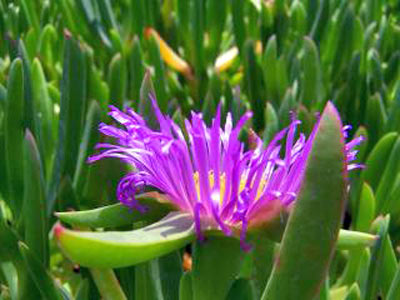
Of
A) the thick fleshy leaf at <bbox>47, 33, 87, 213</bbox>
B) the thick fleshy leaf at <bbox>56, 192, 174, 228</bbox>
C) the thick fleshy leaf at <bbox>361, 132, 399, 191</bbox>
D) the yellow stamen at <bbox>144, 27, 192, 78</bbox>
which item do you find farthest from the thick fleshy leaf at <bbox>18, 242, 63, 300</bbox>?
the yellow stamen at <bbox>144, 27, 192, 78</bbox>

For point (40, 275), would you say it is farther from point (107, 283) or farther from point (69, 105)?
point (69, 105)

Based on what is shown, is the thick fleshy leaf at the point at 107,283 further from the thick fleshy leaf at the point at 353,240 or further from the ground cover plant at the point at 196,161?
the thick fleshy leaf at the point at 353,240

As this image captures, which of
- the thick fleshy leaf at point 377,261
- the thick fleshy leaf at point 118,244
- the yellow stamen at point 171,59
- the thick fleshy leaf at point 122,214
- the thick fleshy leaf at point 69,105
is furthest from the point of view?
the yellow stamen at point 171,59

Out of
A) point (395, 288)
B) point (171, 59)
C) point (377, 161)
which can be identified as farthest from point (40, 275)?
point (171, 59)

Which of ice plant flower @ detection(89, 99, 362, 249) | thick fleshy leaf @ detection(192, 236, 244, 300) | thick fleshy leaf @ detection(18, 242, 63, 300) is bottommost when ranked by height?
thick fleshy leaf @ detection(18, 242, 63, 300)

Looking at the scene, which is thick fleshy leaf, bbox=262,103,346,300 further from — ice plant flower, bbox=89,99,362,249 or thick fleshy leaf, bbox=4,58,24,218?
thick fleshy leaf, bbox=4,58,24,218

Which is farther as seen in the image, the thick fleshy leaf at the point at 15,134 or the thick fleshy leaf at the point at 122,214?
the thick fleshy leaf at the point at 15,134

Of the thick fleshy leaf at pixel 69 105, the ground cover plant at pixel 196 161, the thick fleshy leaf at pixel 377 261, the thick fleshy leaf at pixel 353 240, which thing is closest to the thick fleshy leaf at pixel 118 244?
the ground cover plant at pixel 196 161

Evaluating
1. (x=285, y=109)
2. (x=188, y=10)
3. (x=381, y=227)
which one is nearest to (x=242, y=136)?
(x=285, y=109)
